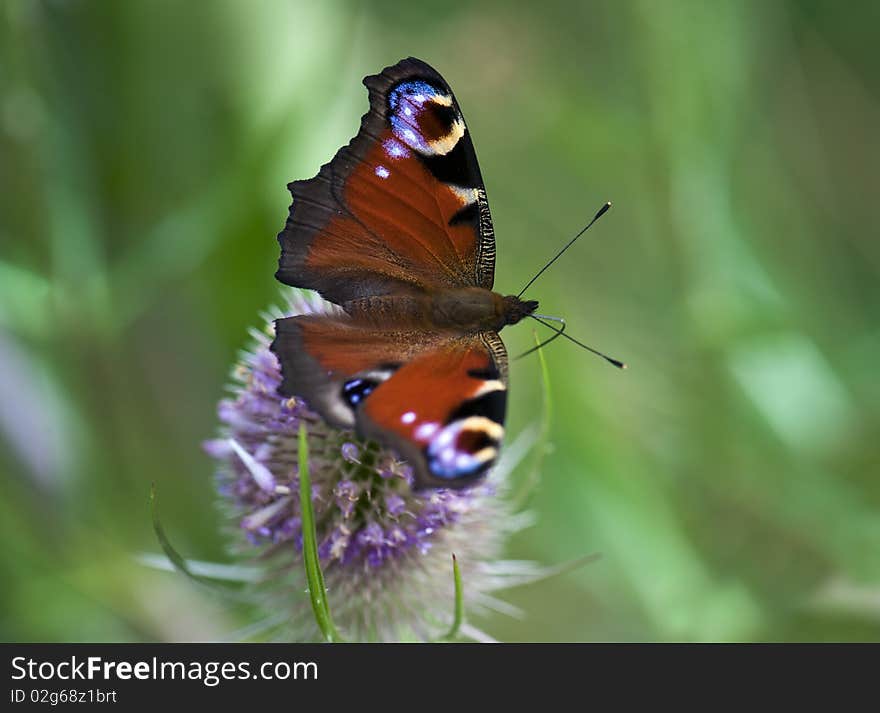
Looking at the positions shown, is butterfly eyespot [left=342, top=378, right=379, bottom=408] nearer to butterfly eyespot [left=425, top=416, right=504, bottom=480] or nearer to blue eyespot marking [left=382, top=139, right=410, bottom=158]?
butterfly eyespot [left=425, top=416, right=504, bottom=480]

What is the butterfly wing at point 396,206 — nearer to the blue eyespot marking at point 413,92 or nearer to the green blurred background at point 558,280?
the blue eyespot marking at point 413,92

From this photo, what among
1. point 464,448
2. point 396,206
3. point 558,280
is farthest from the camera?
point 558,280

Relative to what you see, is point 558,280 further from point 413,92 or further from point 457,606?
point 457,606

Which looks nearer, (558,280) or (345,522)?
(345,522)

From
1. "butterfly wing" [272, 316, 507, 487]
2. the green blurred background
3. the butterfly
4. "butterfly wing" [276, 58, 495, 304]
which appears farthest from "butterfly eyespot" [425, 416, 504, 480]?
the green blurred background

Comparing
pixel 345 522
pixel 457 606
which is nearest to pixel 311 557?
pixel 457 606

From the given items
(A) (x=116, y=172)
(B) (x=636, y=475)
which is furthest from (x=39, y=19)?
(B) (x=636, y=475)
